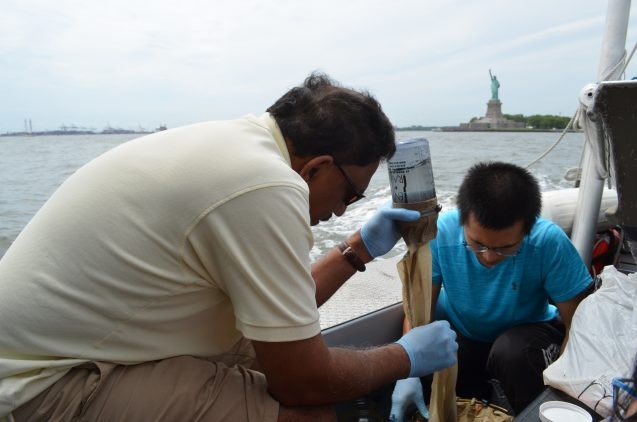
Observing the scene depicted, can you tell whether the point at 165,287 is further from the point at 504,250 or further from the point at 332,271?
the point at 504,250

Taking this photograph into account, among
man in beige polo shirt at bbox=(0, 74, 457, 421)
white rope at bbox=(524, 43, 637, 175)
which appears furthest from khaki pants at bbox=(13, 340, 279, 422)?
white rope at bbox=(524, 43, 637, 175)

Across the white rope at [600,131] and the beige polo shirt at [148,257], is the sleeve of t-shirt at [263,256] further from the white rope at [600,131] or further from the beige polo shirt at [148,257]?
the white rope at [600,131]

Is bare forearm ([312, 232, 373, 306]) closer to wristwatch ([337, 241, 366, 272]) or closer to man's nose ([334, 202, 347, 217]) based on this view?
wristwatch ([337, 241, 366, 272])

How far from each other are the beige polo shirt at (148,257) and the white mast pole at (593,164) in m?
1.71

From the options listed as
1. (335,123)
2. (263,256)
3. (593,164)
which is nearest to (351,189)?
(335,123)

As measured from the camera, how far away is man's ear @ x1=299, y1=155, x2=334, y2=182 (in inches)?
51.8

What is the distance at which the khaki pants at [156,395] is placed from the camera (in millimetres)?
1105

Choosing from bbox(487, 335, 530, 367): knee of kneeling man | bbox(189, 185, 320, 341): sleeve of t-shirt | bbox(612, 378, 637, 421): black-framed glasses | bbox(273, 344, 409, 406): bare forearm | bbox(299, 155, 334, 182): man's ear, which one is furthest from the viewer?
bbox(487, 335, 530, 367): knee of kneeling man

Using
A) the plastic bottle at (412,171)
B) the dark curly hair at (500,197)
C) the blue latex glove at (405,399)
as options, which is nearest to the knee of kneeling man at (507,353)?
the blue latex glove at (405,399)

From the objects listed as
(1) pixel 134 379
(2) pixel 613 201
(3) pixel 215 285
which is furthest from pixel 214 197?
(2) pixel 613 201

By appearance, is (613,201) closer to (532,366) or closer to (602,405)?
(532,366)

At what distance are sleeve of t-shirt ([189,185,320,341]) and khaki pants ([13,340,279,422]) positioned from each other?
0.78 feet

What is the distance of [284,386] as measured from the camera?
47.3 inches

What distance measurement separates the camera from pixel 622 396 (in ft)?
3.25
